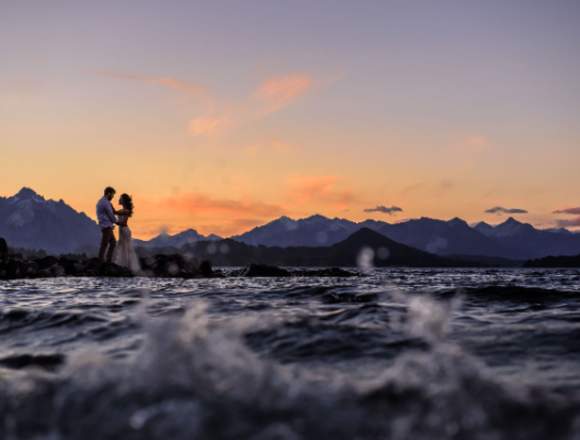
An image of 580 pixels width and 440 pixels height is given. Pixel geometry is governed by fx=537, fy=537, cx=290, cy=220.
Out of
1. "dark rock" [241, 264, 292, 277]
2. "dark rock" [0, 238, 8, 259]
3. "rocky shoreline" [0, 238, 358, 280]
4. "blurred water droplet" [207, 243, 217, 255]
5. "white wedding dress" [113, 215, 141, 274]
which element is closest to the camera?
"rocky shoreline" [0, 238, 358, 280]

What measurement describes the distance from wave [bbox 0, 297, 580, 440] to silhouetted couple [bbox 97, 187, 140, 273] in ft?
58.9

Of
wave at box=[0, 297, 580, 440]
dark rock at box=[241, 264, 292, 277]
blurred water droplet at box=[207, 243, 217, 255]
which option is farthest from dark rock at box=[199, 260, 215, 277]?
blurred water droplet at box=[207, 243, 217, 255]

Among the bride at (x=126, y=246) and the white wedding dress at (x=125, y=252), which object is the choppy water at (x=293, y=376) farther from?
the white wedding dress at (x=125, y=252)

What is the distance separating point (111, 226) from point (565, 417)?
21.6 metres

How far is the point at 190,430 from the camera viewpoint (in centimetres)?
323

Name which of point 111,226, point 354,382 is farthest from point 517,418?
point 111,226

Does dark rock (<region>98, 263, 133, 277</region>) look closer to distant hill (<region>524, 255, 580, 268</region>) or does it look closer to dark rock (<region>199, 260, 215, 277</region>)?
dark rock (<region>199, 260, 215, 277</region>)

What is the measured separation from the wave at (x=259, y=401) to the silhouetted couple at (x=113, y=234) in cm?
1795

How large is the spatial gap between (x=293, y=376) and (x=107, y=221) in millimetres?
19457

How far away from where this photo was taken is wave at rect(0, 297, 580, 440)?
3.25m

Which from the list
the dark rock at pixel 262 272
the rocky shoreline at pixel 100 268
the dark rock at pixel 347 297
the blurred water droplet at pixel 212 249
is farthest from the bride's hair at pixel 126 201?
the blurred water droplet at pixel 212 249

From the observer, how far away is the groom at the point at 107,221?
21984mm

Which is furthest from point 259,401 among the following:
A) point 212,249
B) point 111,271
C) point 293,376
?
point 212,249

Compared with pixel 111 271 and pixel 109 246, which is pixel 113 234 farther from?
pixel 111 271
